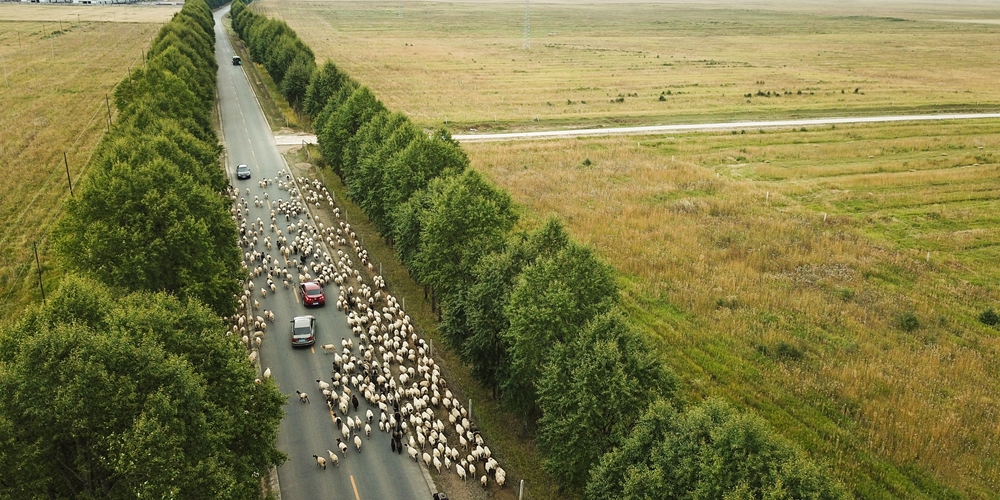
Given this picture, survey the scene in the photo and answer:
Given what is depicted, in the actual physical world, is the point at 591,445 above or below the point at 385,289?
above

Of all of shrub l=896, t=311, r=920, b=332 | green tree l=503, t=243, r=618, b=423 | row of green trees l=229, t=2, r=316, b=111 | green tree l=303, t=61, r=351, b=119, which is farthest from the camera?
row of green trees l=229, t=2, r=316, b=111

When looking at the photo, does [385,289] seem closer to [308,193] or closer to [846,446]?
[308,193]

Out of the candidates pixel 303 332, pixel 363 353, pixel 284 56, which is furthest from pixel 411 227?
pixel 284 56

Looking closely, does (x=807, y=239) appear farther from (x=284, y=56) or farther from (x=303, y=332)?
(x=284, y=56)

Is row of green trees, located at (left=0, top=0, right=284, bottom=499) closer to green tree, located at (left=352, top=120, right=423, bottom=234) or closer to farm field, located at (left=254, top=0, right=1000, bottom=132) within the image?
green tree, located at (left=352, top=120, right=423, bottom=234)

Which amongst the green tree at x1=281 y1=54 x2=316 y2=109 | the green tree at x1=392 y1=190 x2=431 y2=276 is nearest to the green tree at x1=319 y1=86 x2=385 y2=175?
the green tree at x1=392 y1=190 x2=431 y2=276

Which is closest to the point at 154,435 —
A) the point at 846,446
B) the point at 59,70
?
the point at 846,446
